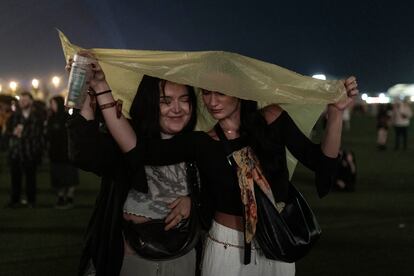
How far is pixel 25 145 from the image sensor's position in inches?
397

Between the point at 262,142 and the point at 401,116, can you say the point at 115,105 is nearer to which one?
the point at 262,142

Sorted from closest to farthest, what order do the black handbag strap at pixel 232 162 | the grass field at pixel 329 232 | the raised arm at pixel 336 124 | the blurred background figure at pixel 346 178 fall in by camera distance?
the black handbag strap at pixel 232 162
the raised arm at pixel 336 124
the grass field at pixel 329 232
the blurred background figure at pixel 346 178

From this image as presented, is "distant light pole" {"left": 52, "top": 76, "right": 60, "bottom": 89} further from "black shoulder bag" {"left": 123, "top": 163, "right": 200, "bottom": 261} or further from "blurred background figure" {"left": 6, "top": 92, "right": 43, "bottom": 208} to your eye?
"black shoulder bag" {"left": 123, "top": 163, "right": 200, "bottom": 261}

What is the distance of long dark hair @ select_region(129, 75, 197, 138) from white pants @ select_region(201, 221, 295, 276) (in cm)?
54

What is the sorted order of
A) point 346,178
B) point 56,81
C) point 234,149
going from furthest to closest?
point 56,81 → point 346,178 → point 234,149

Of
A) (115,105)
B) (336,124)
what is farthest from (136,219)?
(336,124)

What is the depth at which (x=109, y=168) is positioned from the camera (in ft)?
9.86

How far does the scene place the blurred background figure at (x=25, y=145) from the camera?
32.9 ft

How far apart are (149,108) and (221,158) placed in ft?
1.41

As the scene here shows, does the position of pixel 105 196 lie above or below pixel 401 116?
above

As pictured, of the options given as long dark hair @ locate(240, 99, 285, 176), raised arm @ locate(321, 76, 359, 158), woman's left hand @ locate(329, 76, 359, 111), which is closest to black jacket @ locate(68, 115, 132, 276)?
long dark hair @ locate(240, 99, 285, 176)

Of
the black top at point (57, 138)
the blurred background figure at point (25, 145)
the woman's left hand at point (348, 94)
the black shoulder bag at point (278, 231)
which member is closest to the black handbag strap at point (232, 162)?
the black shoulder bag at point (278, 231)

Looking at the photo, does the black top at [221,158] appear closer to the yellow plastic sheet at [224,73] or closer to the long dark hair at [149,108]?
the long dark hair at [149,108]

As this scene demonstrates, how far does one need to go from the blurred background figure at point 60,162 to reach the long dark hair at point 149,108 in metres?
7.02
